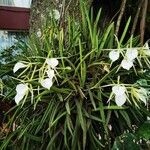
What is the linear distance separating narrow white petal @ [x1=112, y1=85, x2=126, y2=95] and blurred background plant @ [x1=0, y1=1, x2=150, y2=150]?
0.8 inches

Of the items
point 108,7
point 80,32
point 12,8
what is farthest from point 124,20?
point 80,32

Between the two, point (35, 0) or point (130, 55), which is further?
point (35, 0)

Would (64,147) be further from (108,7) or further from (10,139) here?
(108,7)

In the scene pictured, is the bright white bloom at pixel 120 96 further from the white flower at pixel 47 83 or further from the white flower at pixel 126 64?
the white flower at pixel 47 83

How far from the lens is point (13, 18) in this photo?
413 cm

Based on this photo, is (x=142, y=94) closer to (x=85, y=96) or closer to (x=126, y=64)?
(x=126, y=64)

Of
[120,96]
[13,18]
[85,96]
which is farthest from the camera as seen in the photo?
[13,18]

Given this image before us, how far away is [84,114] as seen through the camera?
230 cm

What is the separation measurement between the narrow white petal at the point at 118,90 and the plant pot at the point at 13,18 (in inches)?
82.2

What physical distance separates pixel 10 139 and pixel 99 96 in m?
0.63

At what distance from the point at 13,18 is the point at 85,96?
198cm

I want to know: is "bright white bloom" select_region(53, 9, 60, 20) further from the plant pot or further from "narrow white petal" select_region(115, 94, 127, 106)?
the plant pot

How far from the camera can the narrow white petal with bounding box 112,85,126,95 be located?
85.1 inches

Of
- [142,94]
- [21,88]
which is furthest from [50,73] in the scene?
[142,94]
